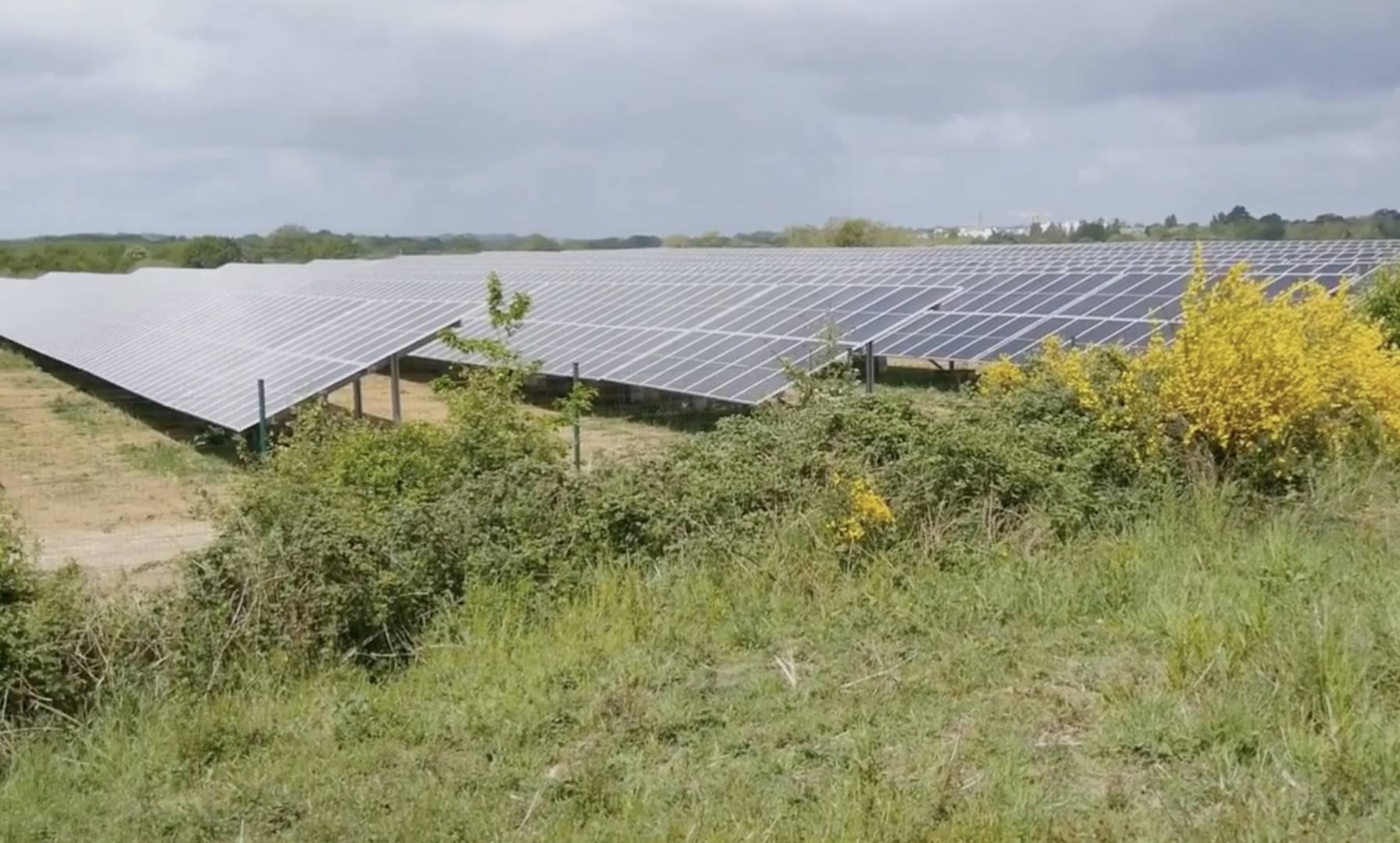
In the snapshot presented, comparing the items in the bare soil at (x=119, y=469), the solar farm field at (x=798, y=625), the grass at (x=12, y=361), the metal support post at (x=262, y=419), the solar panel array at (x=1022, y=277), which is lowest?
the grass at (x=12, y=361)

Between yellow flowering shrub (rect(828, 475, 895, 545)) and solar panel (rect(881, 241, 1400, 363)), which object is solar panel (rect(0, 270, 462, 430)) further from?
yellow flowering shrub (rect(828, 475, 895, 545))

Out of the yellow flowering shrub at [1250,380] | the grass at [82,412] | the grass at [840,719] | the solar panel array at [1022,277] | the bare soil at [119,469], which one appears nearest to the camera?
the grass at [840,719]

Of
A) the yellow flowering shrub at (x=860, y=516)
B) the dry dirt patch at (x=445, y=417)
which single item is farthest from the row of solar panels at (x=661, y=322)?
the yellow flowering shrub at (x=860, y=516)

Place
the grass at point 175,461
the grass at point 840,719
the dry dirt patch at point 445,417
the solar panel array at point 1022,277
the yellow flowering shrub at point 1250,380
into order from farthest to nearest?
the solar panel array at point 1022,277, the dry dirt patch at point 445,417, the grass at point 175,461, the yellow flowering shrub at point 1250,380, the grass at point 840,719

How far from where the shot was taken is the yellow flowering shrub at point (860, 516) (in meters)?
6.80

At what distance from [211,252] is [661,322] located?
55279 mm

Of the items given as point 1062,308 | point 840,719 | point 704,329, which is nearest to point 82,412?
point 704,329

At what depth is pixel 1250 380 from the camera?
7570 millimetres

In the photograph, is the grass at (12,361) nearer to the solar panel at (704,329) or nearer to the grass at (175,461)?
the solar panel at (704,329)

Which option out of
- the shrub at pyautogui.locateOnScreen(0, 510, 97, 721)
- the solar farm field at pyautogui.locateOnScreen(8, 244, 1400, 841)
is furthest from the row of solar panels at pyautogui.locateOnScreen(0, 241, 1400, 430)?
the shrub at pyautogui.locateOnScreen(0, 510, 97, 721)

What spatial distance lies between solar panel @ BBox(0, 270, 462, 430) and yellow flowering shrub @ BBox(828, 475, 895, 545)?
1032 centimetres

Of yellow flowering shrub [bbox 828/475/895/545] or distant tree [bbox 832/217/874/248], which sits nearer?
yellow flowering shrub [bbox 828/475/895/545]

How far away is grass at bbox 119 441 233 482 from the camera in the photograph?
1548cm

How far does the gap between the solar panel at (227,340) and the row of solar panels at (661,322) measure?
6cm
